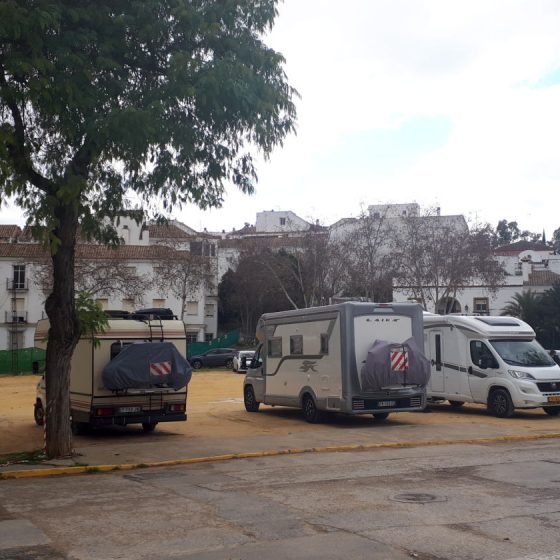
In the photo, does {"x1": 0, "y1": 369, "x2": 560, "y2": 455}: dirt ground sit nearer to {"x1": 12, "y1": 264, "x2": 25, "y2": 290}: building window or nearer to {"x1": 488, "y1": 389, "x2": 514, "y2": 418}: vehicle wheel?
{"x1": 488, "y1": 389, "x2": 514, "y2": 418}: vehicle wheel

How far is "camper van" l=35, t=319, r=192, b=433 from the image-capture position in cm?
1728

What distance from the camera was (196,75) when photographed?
513 inches

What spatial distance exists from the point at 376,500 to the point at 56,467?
5.78 meters

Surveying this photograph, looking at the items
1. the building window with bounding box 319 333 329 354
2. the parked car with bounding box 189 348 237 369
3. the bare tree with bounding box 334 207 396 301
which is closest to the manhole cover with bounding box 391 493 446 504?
the building window with bounding box 319 333 329 354

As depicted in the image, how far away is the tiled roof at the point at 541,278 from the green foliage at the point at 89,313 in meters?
54.8

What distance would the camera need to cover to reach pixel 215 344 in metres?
63.7

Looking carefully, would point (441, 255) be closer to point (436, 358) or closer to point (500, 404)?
point (436, 358)

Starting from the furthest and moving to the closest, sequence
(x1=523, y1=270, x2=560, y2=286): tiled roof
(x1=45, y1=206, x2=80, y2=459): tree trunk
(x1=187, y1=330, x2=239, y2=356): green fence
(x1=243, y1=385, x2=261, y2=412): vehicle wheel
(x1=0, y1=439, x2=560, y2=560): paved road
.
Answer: (x1=523, y1=270, x2=560, y2=286): tiled roof < (x1=187, y1=330, x2=239, y2=356): green fence < (x1=243, y1=385, x2=261, y2=412): vehicle wheel < (x1=45, y1=206, x2=80, y2=459): tree trunk < (x1=0, y1=439, x2=560, y2=560): paved road

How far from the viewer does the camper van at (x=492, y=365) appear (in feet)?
68.0

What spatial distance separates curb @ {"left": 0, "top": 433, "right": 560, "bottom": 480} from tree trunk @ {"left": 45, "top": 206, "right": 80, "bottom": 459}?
115 cm

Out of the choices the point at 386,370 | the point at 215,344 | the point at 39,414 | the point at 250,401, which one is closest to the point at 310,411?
the point at 386,370

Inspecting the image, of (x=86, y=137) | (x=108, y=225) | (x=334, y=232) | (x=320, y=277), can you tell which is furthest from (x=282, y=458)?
(x=334, y=232)

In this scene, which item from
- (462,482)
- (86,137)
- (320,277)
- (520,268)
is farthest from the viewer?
(520,268)

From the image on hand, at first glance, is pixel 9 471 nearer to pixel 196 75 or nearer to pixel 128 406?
pixel 128 406
